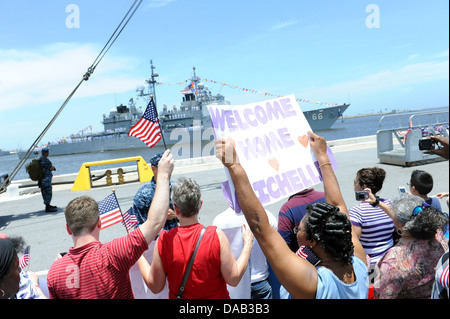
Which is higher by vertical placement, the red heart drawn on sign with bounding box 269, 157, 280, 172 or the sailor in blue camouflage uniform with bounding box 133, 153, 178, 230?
the red heart drawn on sign with bounding box 269, 157, 280, 172

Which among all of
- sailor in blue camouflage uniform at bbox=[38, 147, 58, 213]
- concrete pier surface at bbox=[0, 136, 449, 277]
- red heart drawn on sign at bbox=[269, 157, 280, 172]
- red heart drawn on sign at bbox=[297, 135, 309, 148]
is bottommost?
concrete pier surface at bbox=[0, 136, 449, 277]

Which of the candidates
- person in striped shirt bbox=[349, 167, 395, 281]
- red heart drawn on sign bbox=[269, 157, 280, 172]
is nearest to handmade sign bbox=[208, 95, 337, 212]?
red heart drawn on sign bbox=[269, 157, 280, 172]

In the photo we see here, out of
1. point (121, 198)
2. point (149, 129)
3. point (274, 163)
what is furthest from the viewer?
point (121, 198)

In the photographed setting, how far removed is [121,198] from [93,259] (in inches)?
344

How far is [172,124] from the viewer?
65.2 m

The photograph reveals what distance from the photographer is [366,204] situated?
3.03 meters

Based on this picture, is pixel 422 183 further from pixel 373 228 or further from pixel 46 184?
pixel 46 184

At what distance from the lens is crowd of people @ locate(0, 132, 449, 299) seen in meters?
1.58

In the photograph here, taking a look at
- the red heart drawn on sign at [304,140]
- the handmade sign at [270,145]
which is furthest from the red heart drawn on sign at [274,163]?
the red heart drawn on sign at [304,140]

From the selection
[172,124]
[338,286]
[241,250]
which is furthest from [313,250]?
[172,124]

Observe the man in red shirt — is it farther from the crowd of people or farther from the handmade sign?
the handmade sign

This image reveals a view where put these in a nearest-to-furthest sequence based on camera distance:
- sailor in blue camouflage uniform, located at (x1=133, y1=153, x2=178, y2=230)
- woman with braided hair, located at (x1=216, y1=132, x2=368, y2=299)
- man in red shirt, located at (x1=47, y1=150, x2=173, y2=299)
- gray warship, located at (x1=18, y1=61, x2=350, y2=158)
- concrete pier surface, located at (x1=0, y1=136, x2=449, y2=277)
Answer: woman with braided hair, located at (x1=216, y1=132, x2=368, y2=299) < man in red shirt, located at (x1=47, y1=150, x2=173, y2=299) < sailor in blue camouflage uniform, located at (x1=133, y1=153, x2=178, y2=230) < concrete pier surface, located at (x1=0, y1=136, x2=449, y2=277) < gray warship, located at (x1=18, y1=61, x2=350, y2=158)

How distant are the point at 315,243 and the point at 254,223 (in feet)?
1.11
